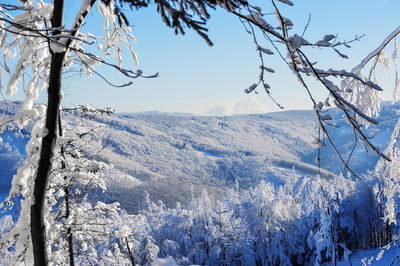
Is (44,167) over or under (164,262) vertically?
over

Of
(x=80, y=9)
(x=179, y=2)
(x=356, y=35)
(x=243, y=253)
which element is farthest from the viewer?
(x=243, y=253)

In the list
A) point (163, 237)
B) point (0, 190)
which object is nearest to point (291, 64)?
point (163, 237)

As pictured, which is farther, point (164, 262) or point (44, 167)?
point (164, 262)

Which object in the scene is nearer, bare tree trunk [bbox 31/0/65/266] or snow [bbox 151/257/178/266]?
bare tree trunk [bbox 31/0/65/266]

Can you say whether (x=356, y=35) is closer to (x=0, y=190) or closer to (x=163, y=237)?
(x=163, y=237)

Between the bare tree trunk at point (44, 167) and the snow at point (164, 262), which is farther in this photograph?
the snow at point (164, 262)

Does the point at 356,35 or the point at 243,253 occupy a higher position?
the point at 356,35

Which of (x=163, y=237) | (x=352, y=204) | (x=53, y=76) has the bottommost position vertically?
(x=163, y=237)

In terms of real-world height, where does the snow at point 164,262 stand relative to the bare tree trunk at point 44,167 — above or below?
below

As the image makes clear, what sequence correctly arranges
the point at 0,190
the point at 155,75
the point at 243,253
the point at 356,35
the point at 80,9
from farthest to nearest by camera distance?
the point at 0,190
the point at 243,253
the point at 80,9
the point at 356,35
the point at 155,75

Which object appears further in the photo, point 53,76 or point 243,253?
point 243,253

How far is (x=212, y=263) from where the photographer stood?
2566 centimetres

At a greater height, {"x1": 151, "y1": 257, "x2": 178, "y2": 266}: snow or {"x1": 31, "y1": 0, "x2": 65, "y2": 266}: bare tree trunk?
{"x1": 31, "y1": 0, "x2": 65, "y2": 266}: bare tree trunk

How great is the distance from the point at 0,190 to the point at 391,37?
579 ft
